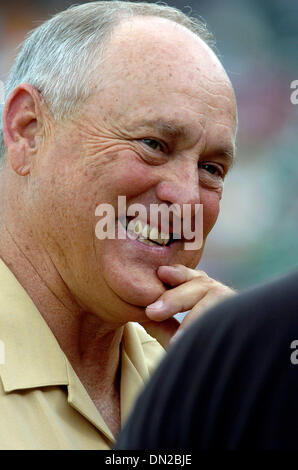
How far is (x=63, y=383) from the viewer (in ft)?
5.42

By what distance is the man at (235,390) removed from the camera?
2.26 ft

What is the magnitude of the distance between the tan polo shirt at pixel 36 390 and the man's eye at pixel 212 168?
0.55 meters

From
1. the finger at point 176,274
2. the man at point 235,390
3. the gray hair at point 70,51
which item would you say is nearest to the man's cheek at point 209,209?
the finger at point 176,274

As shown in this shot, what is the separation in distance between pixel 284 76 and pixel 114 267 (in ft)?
16.5

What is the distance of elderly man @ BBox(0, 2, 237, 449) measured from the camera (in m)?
1.78

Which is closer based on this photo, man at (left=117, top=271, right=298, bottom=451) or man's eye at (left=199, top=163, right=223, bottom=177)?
man at (left=117, top=271, right=298, bottom=451)

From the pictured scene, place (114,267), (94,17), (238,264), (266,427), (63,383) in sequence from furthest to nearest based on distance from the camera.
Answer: (238,264), (94,17), (114,267), (63,383), (266,427)

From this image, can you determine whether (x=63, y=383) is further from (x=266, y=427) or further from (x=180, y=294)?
(x=266, y=427)

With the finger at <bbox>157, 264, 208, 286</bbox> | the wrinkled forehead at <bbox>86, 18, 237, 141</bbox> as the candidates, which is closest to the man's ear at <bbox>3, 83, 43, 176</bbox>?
the wrinkled forehead at <bbox>86, 18, 237, 141</bbox>

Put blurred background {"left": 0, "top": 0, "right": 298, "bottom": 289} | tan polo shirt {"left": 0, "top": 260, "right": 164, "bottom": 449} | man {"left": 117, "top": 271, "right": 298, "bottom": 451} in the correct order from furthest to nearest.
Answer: blurred background {"left": 0, "top": 0, "right": 298, "bottom": 289}
tan polo shirt {"left": 0, "top": 260, "right": 164, "bottom": 449}
man {"left": 117, "top": 271, "right": 298, "bottom": 451}

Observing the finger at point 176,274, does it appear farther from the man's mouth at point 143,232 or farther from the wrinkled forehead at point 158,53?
the wrinkled forehead at point 158,53

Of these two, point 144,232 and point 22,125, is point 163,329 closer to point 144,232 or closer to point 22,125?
point 144,232

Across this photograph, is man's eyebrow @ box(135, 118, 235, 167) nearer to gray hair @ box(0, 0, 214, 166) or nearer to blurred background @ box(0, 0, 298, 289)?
gray hair @ box(0, 0, 214, 166)
